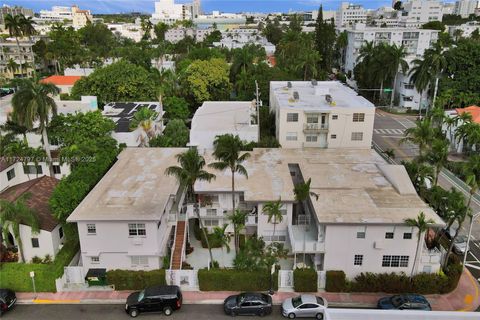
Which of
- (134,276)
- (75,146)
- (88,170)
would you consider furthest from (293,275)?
(75,146)

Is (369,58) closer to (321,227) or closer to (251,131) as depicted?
(251,131)

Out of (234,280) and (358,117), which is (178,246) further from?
(358,117)

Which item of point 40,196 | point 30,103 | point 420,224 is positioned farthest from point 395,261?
point 30,103

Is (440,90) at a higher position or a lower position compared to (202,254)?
higher

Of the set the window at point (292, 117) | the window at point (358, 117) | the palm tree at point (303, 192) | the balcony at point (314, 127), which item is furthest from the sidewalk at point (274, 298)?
the window at point (292, 117)

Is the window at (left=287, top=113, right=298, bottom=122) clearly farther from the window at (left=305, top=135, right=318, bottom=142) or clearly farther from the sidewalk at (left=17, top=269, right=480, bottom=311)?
the sidewalk at (left=17, top=269, right=480, bottom=311)

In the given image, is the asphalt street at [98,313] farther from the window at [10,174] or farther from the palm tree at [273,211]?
the window at [10,174]
